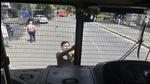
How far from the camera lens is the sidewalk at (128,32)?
3057 mm

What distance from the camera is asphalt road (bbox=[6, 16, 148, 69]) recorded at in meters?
3.08

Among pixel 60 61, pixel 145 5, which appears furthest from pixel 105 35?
pixel 145 5

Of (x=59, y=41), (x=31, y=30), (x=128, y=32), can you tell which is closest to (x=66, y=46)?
(x=59, y=41)

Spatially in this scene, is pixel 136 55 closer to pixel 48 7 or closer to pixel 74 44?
pixel 74 44

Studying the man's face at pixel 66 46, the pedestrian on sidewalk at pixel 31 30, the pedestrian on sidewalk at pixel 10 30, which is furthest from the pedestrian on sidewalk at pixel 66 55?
the pedestrian on sidewalk at pixel 10 30

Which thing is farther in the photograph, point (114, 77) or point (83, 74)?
point (83, 74)

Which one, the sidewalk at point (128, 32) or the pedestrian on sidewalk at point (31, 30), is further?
the sidewalk at point (128, 32)

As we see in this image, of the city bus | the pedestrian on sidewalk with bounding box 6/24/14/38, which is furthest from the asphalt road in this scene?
the pedestrian on sidewalk with bounding box 6/24/14/38

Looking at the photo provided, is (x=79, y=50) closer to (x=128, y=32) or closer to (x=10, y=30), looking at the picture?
(x=128, y=32)

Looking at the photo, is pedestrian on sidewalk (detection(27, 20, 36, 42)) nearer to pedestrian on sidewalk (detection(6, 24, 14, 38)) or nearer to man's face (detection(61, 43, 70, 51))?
pedestrian on sidewalk (detection(6, 24, 14, 38))

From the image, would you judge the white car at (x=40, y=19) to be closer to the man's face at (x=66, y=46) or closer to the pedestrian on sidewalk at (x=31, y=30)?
the pedestrian on sidewalk at (x=31, y=30)

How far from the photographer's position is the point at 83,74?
292 cm

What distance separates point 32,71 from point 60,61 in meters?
0.42

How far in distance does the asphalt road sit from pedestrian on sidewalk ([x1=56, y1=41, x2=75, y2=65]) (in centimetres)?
5
